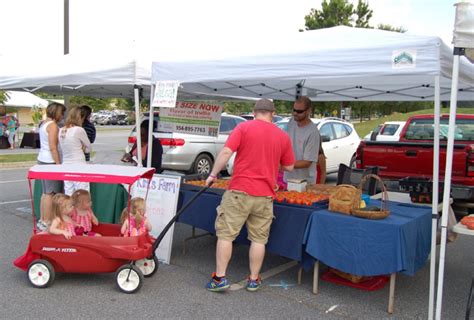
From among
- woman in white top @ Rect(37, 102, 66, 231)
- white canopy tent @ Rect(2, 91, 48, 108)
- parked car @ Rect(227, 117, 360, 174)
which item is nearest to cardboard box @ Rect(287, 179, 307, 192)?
woman in white top @ Rect(37, 102, 66, 231)

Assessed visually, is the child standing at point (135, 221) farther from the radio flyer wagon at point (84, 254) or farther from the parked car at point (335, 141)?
the parked car at point (335, 141)

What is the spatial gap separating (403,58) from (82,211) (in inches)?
133

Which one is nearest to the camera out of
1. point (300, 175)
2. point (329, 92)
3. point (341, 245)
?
point (341, 245)

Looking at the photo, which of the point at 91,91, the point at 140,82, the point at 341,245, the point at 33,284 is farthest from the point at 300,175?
the point at 91,91

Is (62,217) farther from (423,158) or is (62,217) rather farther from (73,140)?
(423,158)

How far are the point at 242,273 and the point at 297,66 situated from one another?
2267 mm

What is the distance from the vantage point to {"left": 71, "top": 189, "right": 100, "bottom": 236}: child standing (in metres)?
4.64

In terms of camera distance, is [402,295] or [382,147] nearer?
[402,295]

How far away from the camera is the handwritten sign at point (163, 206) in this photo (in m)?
5.25

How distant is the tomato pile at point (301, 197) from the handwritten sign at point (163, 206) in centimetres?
124

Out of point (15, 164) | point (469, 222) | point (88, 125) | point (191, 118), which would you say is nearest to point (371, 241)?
point (469, 222)

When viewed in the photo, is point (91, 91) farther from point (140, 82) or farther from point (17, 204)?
point (140, 82)

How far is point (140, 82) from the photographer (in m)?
5.78

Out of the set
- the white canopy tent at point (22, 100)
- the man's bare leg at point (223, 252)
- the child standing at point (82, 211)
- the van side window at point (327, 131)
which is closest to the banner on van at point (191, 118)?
the child standing at point (82, 211)
